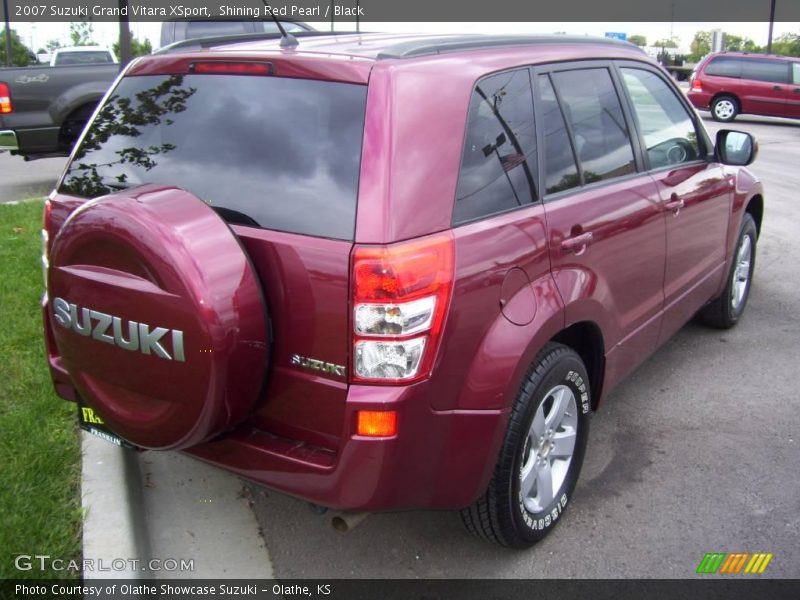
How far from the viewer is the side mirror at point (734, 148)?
442cm

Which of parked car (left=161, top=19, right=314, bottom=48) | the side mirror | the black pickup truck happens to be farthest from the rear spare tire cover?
parked car (left=161, top=19, right=314, bottom=48)

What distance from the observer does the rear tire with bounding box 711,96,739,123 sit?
19.9m

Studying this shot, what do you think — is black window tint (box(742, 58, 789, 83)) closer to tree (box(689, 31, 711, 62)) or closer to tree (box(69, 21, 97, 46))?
tree (box(69, 21, 97, 46))

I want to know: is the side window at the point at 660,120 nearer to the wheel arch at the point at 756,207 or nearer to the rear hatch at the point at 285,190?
the wheel arch at the point at 756,207

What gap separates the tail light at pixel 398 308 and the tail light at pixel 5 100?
8539 millimetres

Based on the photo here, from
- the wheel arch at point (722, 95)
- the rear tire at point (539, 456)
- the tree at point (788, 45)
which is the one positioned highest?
the tree at point (788, 45)

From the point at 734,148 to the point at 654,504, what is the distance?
2.15 meters

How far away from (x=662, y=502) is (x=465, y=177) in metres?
1.74

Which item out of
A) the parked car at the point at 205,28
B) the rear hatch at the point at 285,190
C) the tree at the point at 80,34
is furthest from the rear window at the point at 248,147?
the tree at the point at 80,34

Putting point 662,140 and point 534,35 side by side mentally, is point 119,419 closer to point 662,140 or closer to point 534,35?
point 534,35

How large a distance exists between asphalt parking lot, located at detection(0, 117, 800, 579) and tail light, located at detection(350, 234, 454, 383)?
1.04 meters

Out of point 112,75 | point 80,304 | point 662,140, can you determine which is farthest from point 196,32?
point 80,304

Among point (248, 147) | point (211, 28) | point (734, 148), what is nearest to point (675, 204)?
point (734, 148)

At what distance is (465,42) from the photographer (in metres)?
2.98
